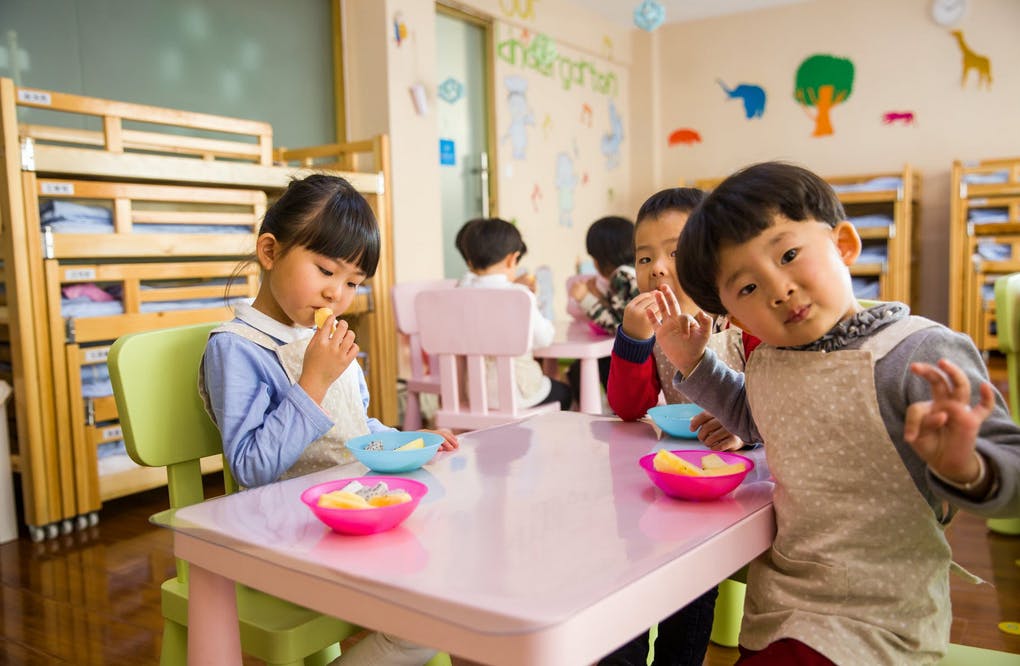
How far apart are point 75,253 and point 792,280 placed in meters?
2.43

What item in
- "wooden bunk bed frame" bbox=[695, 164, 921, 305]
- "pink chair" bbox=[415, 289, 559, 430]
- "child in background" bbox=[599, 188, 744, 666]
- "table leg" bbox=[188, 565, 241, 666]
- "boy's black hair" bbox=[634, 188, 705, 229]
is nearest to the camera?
"table leg" bbox=[188, 565, 241, 666]

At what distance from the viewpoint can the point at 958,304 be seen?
581cm

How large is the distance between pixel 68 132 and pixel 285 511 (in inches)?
113

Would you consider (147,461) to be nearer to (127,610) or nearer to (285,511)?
(285,511)

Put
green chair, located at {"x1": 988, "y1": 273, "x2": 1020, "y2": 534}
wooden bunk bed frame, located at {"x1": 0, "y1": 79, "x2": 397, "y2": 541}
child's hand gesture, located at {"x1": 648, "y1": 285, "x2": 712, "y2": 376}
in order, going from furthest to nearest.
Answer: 1. wooden bunk bed frame, located at {"x1": 0, "y1": 79, "x2": 397, "y2": 541}
2. green chair, located at {"x1": 988, "y1": 273, "x2": 1020, "y2": 534}
3. child's hand gesture, located at {"x1": 648, "y1": 285, "x2": 712, "y2": 376}

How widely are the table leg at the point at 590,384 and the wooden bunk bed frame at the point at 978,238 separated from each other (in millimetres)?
4219

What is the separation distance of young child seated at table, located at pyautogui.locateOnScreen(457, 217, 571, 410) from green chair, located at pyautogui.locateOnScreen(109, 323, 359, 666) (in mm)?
1560

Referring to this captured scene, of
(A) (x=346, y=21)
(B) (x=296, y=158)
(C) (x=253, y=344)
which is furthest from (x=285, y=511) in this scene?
(A) (x=346, y=21)

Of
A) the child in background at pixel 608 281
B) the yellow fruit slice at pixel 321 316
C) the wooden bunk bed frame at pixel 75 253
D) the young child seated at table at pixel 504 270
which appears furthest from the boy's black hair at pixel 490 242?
the yellow fruit slice at pixel 321 316

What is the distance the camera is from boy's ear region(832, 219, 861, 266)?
927 millimetres

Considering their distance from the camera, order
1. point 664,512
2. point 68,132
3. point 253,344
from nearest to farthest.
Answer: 1. point 664,512
2. point 253,344
3. point 68,132

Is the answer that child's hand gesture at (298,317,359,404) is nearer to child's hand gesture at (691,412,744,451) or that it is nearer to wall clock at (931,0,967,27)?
child's hand gesture at (691,412,744,451)

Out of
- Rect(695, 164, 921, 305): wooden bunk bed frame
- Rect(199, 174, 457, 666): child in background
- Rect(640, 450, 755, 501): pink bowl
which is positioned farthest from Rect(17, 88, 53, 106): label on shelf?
Rect(695, 164, 921, 305): wooden bunk bed frame

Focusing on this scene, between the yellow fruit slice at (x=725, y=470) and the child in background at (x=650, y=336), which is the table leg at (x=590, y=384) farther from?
the yellow fruit slice at (x=725, y=470)
